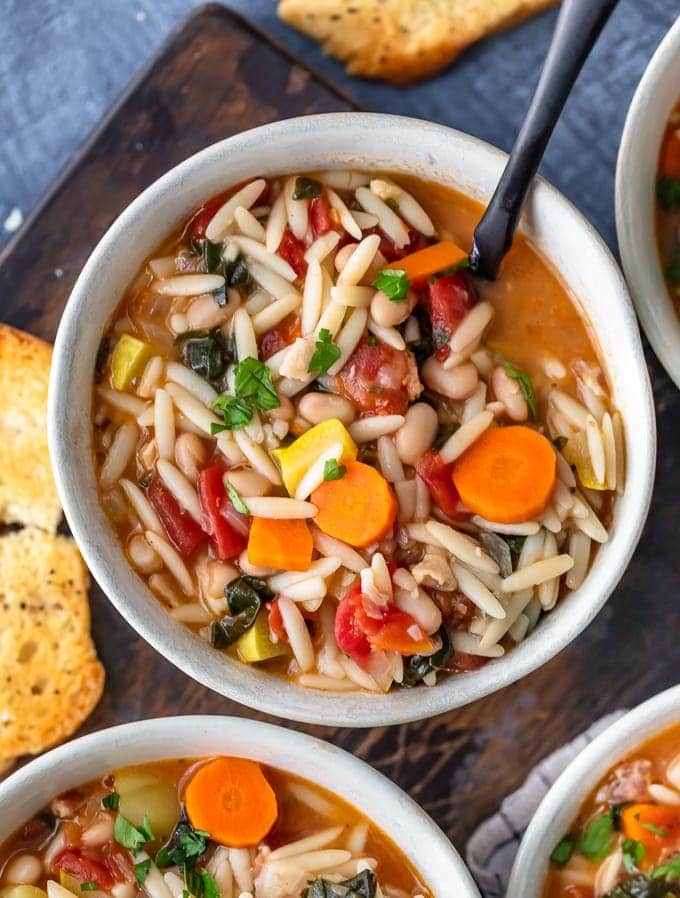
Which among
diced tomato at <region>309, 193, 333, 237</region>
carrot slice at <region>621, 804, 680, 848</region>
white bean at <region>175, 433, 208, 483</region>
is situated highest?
diced tomato at <region>309, 193, 333, 237</region>

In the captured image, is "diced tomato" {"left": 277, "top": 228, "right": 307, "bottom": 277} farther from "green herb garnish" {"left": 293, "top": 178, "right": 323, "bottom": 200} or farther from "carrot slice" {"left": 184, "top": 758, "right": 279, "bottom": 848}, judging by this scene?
"carrot slice" {"left": 184, "top": 758, "right": 279, "bottom": 848}

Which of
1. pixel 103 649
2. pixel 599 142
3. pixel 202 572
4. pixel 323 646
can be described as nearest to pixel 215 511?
pixel 202 572

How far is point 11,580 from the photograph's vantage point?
333cm

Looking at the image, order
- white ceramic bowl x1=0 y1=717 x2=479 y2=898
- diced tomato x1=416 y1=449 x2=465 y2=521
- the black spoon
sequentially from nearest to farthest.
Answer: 1. the black spoon
2. diced tomato x1=416 y1=449 x2=465 y2=521
3. white ceramic bowl x1=0 y1=717 x2=479 y2=898

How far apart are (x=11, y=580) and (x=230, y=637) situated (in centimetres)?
80

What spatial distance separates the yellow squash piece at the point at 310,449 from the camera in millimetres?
2744

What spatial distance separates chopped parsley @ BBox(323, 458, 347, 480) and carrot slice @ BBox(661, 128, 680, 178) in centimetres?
122

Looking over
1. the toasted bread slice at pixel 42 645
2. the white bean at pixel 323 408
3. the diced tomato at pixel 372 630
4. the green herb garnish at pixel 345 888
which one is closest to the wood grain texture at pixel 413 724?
the toasted bread slice at pixel 42 645

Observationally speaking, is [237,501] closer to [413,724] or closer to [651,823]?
[413,724]

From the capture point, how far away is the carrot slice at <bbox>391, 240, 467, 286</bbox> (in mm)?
2771

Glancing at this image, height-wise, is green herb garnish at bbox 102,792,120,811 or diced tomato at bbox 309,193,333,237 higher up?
diced tomato at bbox 309,193,333,237

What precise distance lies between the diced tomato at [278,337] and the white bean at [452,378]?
0.33 m

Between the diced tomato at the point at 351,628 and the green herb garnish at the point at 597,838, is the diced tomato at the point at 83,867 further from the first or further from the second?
the green herb garnish at the point at 597,838

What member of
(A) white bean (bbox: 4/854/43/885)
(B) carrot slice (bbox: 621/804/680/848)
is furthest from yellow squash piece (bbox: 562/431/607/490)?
(A) white bean (bbox: 4/854/43/885)
